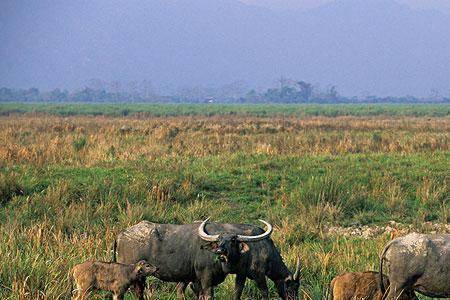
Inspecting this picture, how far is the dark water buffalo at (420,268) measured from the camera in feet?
19.9

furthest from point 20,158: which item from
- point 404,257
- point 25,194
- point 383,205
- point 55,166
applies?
point 404,257

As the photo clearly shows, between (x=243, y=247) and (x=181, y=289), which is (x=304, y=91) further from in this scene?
(x=243, y=247)

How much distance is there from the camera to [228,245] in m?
6.10

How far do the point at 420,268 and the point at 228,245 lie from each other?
1844 millimetres

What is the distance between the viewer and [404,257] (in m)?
6.15

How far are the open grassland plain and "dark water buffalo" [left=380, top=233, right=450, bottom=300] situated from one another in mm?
1082

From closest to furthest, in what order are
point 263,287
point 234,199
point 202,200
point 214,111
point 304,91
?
point 263,287 < point 202,200 < point 234,199 < point 214,111 < point 304,91

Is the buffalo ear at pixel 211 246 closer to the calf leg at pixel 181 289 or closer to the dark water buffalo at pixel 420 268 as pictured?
the calf leg at pixel 181 289

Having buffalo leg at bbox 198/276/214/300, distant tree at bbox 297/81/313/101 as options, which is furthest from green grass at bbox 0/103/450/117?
distant tree at bbox 297/81/313/101

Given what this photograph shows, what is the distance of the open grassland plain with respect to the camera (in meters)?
7.64

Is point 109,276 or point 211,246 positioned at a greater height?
point 211,246

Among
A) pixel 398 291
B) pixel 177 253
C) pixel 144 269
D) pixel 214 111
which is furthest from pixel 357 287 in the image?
pixel 214 111

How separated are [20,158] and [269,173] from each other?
261 inches

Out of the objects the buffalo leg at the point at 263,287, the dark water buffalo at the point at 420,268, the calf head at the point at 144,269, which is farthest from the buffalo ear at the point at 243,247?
the dark water buffalo at the point at 420,268
